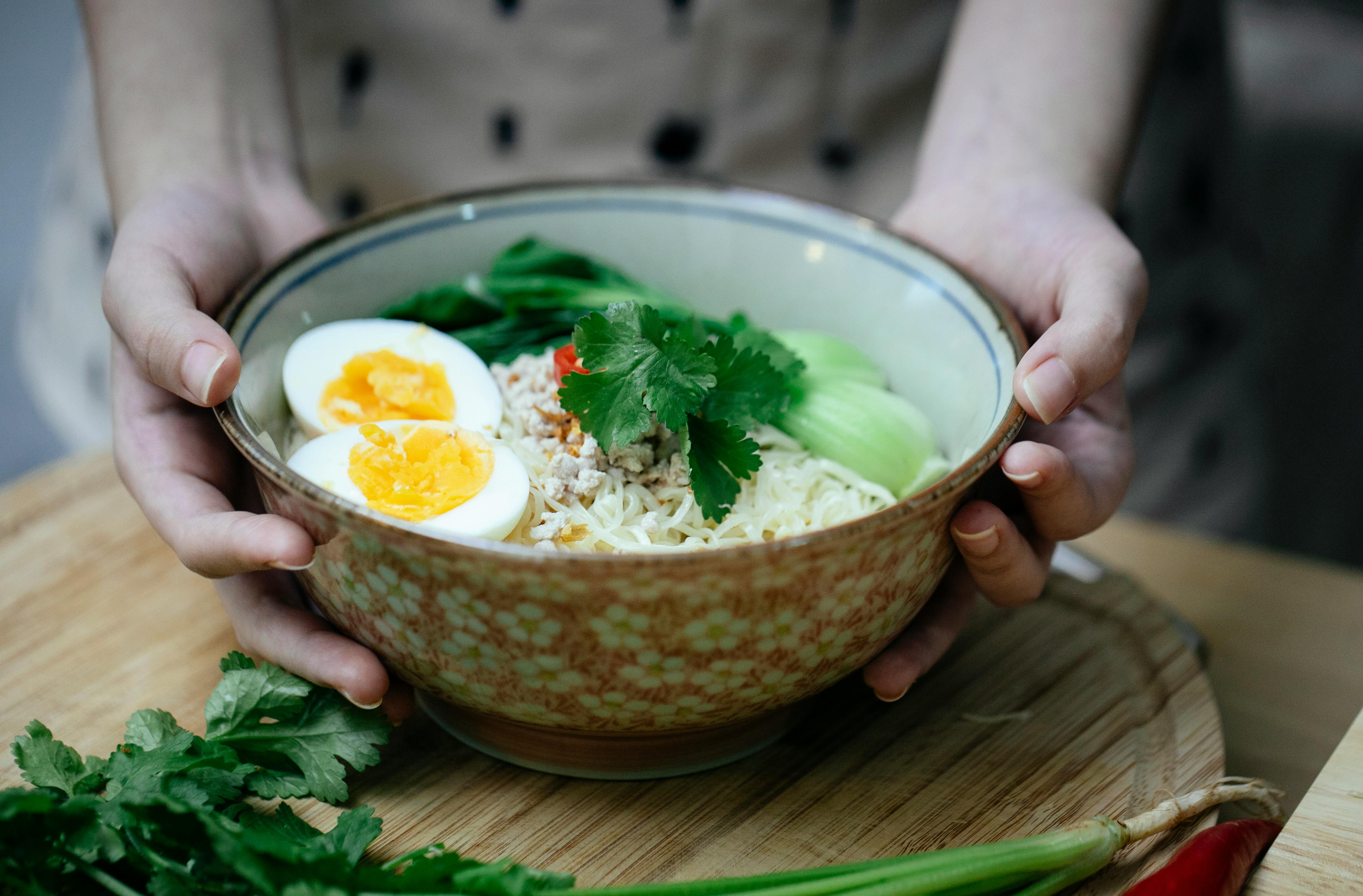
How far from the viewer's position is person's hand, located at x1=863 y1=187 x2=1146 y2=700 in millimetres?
1441

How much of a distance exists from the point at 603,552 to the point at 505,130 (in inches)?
63.3

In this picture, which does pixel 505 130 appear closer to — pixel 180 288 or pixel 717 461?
pixel 180 288


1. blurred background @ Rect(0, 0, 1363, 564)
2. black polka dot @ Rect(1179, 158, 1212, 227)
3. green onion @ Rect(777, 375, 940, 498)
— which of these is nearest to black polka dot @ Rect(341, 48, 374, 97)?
Answer: blurred background @ Rect(0, 0, 1363, 564)

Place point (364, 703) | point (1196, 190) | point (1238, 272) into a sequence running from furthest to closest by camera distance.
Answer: point (1238, 272), point (1196, 190), point (364, 703)

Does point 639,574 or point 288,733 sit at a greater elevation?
point 639,574

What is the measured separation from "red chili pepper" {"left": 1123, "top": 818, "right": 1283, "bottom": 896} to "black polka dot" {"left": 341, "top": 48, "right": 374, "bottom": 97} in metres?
2.46

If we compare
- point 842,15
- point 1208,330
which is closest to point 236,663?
point 842,15

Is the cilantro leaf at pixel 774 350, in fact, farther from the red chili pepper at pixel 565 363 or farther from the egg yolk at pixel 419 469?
the egg yolk at pixel 419 469

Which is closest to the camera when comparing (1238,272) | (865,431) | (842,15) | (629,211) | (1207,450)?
(865,431)

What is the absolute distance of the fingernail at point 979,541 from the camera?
4.67ft

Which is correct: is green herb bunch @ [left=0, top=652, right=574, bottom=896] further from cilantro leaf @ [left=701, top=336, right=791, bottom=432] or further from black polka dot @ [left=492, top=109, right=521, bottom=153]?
black polka dot @ [left=492, top=109, right=521, bottom=153]

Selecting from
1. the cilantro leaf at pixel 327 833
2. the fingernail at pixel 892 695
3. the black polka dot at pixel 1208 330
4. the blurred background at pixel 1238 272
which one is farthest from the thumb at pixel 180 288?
the black polka dot at pixel 1208 330

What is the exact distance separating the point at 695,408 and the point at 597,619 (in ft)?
1.58

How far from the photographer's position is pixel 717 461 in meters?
1.59
